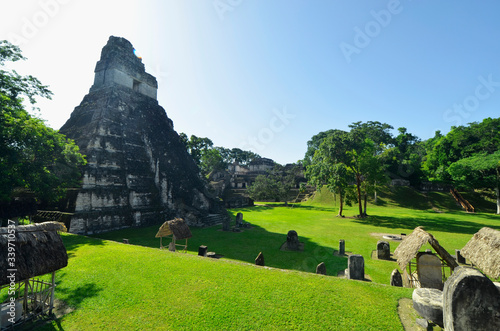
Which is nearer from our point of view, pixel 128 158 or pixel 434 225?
pixel 128 158

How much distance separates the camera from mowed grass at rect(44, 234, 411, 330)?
5.02m

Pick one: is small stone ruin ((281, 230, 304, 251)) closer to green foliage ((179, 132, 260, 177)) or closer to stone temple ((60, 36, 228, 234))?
stone temple ((60, 36, 228, 234))

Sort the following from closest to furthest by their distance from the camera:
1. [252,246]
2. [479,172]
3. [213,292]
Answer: [213,292] < [252,246] < [479,172]

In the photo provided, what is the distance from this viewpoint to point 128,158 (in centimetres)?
1800

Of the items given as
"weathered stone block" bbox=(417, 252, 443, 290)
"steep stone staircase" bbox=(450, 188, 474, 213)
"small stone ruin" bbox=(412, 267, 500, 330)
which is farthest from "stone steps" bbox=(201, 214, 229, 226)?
"steep stone staircase" bbox=(450, 188, 474, 213)

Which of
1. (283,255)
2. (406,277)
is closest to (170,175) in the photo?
(283,255)

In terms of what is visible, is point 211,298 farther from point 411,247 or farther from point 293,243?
point 293,243

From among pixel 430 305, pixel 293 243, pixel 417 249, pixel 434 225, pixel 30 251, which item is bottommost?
pixel 293 243

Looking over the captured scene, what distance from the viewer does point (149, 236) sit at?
14781 millimetres

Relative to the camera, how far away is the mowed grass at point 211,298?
502cm

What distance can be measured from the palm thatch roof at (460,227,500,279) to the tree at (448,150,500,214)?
78.1ft

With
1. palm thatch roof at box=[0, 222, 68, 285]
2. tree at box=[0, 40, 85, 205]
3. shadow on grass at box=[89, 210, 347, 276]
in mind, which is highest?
tree at box=[0, 40, 85, 205]

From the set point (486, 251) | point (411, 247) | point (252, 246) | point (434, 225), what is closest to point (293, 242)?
point (252, 246)

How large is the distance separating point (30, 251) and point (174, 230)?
6635 mm
